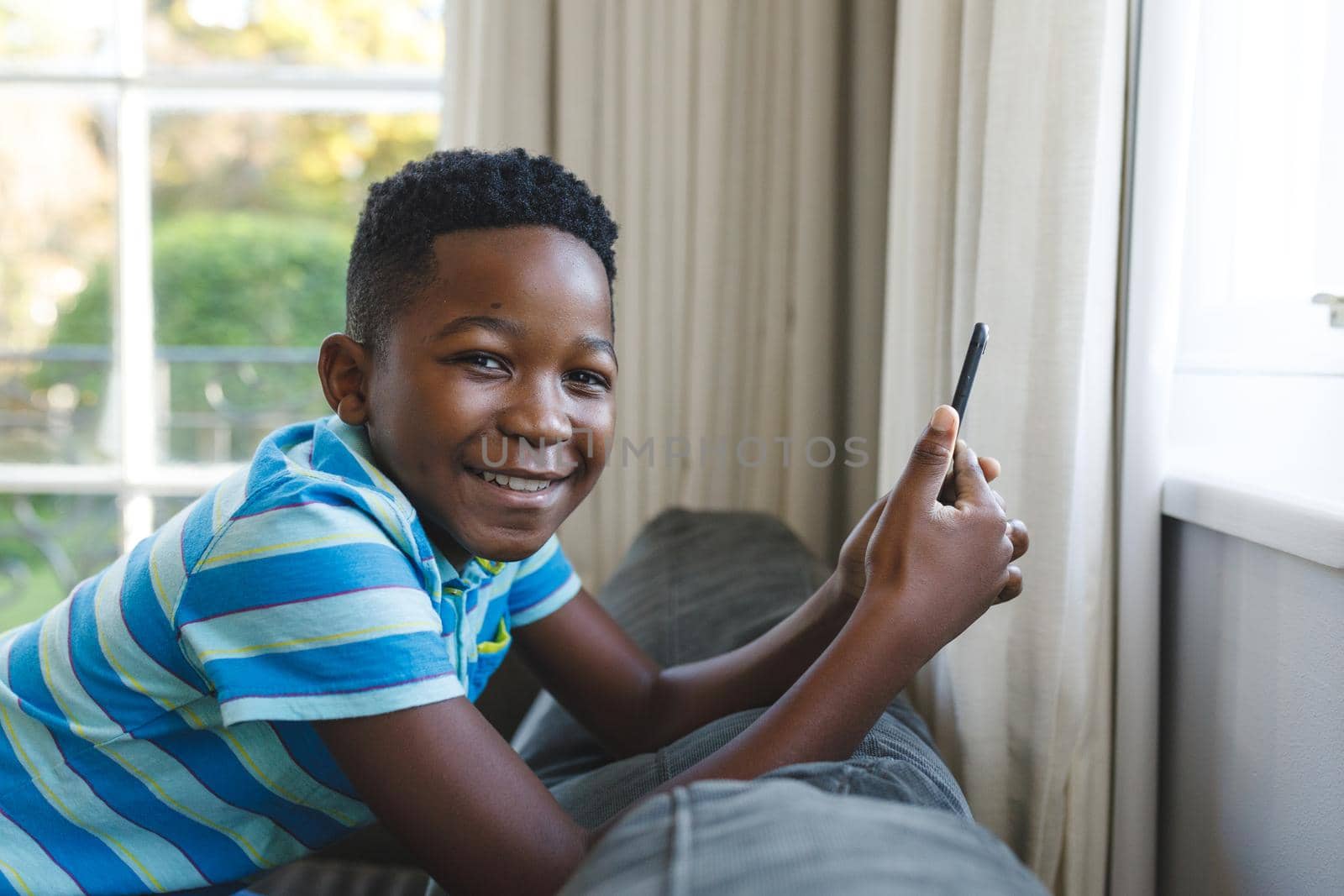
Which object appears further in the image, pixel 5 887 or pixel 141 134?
pixel 141 134

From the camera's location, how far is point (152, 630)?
0.79m

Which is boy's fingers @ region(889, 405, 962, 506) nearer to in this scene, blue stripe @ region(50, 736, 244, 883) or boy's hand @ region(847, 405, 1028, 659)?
boy's hand @ region(847, 405, 1028, 659)

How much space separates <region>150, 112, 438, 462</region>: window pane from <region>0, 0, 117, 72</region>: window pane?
2.38 feet

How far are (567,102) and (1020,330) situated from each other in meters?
1.10

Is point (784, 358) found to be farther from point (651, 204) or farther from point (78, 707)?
point (78, 707)

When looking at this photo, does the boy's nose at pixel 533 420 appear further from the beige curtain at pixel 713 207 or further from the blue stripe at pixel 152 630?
the beige curtain at pixel 713 207

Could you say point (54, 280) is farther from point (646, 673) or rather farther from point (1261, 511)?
point (1261, 511)

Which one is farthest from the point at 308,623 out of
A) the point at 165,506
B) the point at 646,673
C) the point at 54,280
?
the point at 54,280

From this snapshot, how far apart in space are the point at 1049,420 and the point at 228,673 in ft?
2.57

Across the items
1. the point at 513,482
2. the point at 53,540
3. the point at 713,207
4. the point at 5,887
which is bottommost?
the point at 53,540

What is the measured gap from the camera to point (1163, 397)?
1011mm

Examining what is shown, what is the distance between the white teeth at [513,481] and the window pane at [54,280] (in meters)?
2.30

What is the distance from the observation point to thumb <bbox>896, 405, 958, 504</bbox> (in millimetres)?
747

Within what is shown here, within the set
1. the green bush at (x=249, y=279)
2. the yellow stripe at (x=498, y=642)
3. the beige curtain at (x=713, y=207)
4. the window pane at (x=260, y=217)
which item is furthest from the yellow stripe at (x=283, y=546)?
the window pane at (x=260, y=217)
